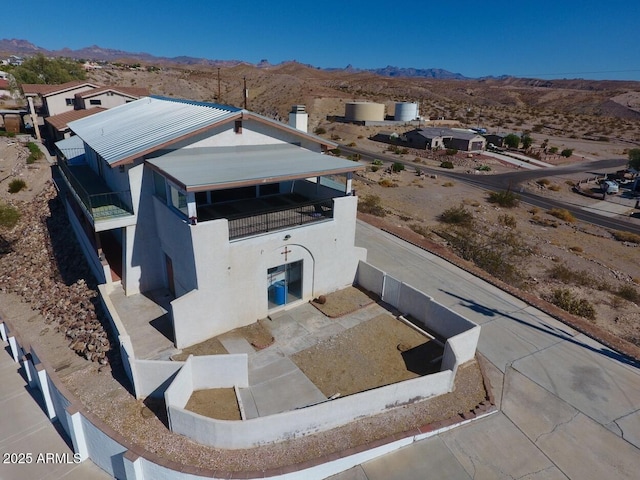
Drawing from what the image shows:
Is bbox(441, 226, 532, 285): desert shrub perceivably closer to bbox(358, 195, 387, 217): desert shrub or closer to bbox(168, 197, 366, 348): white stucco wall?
bbox(358, 195, 387, 217): desert shrub

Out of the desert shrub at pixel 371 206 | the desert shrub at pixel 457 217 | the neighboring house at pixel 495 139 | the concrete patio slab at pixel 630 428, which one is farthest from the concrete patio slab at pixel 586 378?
the neighboring house at pixel 495 139

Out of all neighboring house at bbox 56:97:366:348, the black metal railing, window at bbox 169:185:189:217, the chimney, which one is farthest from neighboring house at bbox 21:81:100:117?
the black metal railing

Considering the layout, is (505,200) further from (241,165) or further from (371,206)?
(241,165)

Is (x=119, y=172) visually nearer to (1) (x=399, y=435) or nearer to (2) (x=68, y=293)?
(2) (x=68, y=293)

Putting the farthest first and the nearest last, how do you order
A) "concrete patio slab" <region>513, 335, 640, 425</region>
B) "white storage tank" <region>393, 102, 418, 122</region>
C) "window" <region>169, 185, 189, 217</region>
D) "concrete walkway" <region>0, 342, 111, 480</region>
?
1. "white storage tank" <region>393, 102, 418, 122</region>
2. "window" <region>169, 185, 189, 217</region>
3. "concrete patio slab" <region>513, 335, 640, 425</region>
4. "concrete walkway" <region>0, 342, 111, 480</region>

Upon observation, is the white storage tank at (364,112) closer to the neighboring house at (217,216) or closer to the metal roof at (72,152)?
the metal roof at (72,152)

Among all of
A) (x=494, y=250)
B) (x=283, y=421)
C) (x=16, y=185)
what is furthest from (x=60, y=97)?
(x=283, y=421)

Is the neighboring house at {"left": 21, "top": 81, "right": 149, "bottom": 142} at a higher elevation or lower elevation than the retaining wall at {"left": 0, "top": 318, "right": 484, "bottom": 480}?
higher
